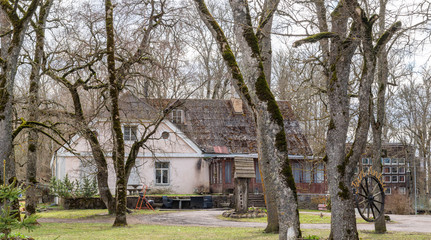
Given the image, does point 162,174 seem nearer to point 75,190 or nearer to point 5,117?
point 75,190

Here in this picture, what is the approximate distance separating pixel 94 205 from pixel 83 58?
11707mm

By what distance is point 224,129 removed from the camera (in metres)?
38.8

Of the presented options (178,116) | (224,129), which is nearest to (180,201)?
(224,129)

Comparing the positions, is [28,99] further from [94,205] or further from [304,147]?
[304,147]

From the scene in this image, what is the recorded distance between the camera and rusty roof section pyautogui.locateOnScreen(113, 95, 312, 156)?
1468 inches

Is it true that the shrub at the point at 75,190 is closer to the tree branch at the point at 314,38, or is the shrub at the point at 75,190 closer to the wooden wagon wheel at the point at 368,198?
the wooden wagon wheel at the point at 368,198

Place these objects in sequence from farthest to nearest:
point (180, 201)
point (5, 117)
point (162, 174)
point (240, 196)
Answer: point (162, 174)
point (180, 201)
point (240, 196)
point (5, 117)

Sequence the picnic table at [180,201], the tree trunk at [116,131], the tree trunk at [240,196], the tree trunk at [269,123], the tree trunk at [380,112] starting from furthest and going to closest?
the picnic table at [180,201] < the tree trunk at [240,196] < the tree trunk at [116,131] < the tree trunk at [380,112] < the tree trunk at [269,123]

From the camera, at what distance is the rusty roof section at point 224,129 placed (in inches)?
1468

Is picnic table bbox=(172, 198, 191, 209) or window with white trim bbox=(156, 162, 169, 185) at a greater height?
window with white trim bbox=(156, 162, 169, 185)

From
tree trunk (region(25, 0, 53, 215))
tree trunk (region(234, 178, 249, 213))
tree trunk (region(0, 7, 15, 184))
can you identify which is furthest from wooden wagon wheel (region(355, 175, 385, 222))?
tree trunk (region(25, 0, 53, 215))

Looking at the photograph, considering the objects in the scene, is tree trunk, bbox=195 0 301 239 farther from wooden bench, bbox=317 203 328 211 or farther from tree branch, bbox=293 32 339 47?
wooden bench, bbox=317 203 328 211

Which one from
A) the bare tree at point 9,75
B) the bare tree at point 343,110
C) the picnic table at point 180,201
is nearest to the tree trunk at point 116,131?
the bare tree at point 9,75

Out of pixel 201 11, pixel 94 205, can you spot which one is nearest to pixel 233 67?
pixel 201 11
